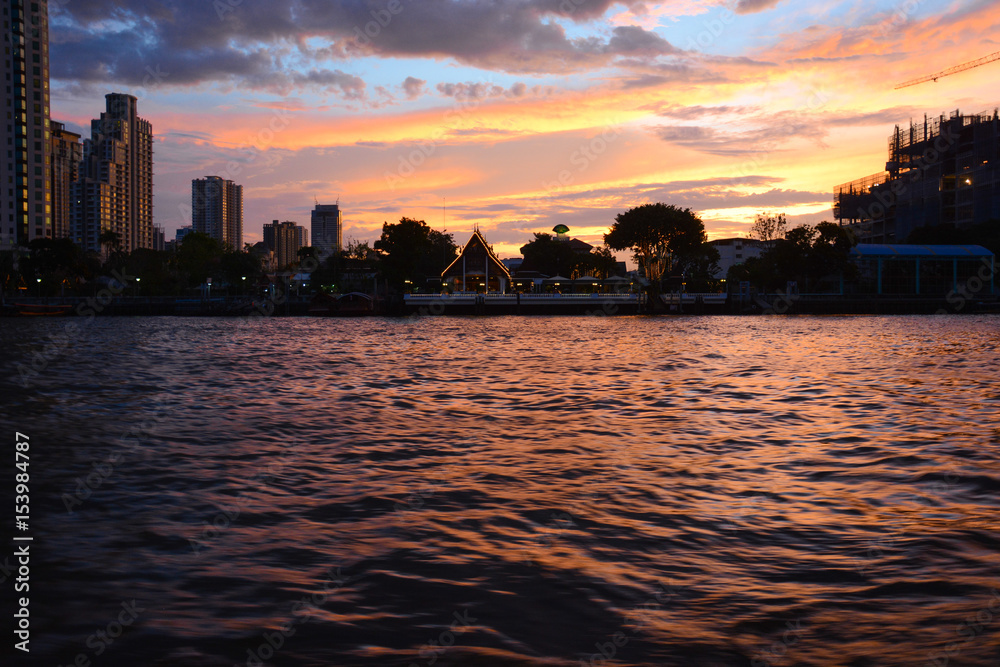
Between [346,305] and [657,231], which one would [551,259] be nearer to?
[657,231]

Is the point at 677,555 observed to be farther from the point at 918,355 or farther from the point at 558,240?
Answer: the point at 558,240

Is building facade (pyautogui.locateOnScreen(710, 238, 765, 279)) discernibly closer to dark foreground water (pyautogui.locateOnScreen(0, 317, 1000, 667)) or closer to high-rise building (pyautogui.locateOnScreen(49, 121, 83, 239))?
high-rise building (pyautogui.locateOnScreen(49, 121, 83, 239))

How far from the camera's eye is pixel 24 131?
13800 cm

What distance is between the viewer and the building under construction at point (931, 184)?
10112cm

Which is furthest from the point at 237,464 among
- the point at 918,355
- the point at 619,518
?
the point at 918,355

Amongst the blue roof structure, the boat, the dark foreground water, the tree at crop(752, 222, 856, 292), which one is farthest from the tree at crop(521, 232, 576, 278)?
the dark foreground water

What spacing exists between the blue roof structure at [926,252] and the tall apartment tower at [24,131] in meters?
134

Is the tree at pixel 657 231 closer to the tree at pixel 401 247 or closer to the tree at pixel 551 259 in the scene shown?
the tree at pixel 401 247

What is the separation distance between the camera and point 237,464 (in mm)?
9898

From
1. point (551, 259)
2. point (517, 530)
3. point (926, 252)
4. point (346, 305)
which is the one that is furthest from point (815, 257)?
point (517, 530)

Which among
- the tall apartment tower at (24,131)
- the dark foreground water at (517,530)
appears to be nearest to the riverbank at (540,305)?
the tall apartment tower at (24,131)

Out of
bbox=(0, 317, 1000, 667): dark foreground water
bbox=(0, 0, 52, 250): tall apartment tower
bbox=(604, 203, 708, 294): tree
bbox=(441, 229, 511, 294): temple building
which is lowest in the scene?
bbox=(0, 317, 1000, 667): dark foreground water

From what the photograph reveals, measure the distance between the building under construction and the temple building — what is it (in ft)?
181

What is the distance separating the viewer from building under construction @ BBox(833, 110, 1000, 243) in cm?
10112
